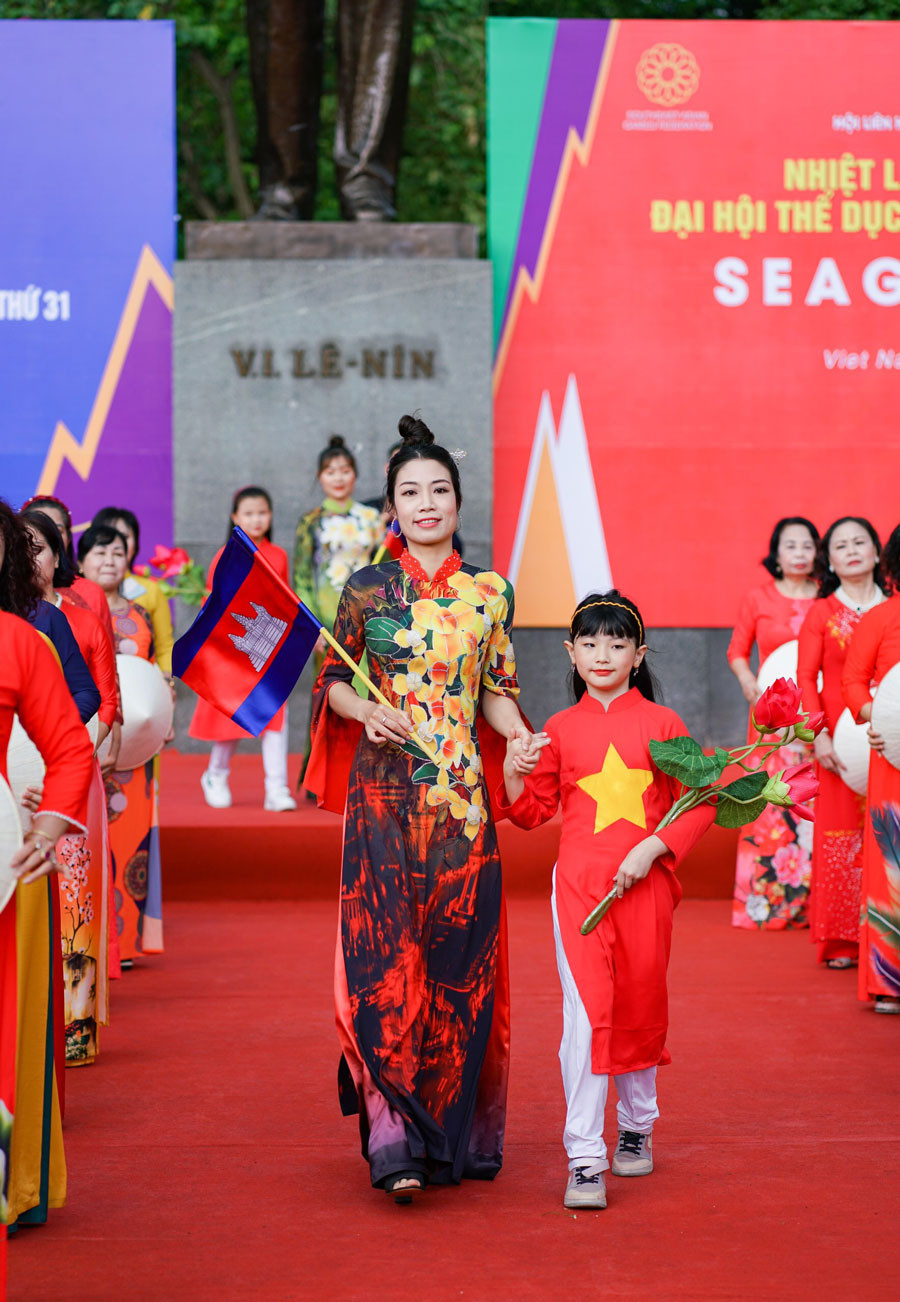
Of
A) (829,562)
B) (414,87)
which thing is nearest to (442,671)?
(829,562)

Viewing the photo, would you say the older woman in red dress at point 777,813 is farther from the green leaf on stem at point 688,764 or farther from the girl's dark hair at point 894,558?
the green leaf on stem at point 688,764

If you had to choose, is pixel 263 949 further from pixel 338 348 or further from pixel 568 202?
pixel 568 202

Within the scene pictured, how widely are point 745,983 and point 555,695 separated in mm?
3914

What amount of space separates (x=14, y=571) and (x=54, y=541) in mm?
1370

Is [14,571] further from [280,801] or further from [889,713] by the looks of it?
[280,801]

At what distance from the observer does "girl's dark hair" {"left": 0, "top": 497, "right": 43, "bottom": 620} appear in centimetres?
295

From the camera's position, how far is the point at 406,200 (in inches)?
591

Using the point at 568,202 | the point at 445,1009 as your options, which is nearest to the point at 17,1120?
the point at 445,1009

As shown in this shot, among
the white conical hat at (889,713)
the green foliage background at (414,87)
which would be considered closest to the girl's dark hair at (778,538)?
the white conical hat at (889,713)

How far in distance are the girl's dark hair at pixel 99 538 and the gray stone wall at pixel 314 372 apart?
329 centimetres

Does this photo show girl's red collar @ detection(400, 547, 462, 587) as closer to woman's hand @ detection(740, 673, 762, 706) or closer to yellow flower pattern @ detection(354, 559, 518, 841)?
yellow flower pattern @ detection(354, 559, 518, 841)

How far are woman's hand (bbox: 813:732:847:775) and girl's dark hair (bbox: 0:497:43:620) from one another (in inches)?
132

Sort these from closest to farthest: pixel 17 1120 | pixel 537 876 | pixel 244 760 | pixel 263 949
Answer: pixel 17 1120 < pixel 263 949 < pixel 537 876 < pixel 244 760

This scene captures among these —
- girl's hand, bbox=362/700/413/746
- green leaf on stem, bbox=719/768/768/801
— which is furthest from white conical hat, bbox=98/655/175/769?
green leaf on stem, bbox=719/768/768/801
